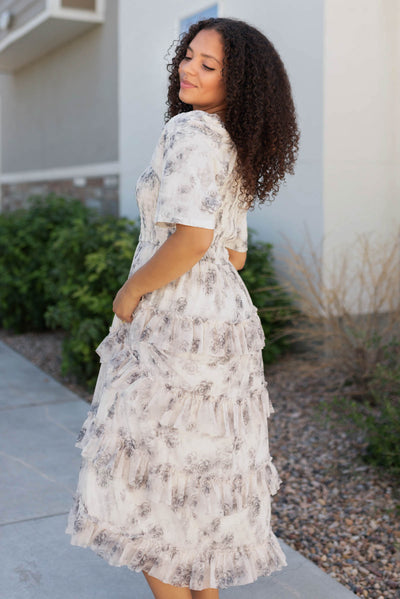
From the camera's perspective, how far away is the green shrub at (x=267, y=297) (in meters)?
5.14

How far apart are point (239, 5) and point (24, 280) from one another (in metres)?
3.21

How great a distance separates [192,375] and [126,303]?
275 millimetres

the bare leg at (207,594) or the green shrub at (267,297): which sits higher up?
the green shrub at (267,297)

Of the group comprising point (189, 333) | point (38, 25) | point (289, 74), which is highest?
point (38, 25)

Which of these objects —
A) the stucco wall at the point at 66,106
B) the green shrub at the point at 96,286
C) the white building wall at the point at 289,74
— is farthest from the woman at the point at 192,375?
the stucco wall at the point at 66,106

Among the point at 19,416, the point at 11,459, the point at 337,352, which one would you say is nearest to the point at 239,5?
the point at 337,352

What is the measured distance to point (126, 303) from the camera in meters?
1.96

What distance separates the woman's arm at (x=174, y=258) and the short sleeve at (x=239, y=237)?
0.36 metres

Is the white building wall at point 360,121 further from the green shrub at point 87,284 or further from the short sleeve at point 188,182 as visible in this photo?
the short sleeve at point 188,182

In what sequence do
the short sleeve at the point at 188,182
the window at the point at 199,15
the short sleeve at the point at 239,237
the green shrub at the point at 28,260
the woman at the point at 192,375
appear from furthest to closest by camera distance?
1. the green shrub at the point at 28,260
2. the window at the point at 199,15
3. the short sleeve at the point at 239,237
4. the woman at the point at 192,375
5. the short sleeve at the point at 188,182

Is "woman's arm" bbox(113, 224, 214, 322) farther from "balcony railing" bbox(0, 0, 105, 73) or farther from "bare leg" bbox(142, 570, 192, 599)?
"balcony railing" bbox(0, 0, 105, 73)

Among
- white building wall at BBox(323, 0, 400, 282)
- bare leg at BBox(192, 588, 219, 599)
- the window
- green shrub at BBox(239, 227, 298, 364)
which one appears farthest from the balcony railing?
bare leg at BBox(192, 588, 219, 599)

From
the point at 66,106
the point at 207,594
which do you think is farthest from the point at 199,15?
the point at 207,594

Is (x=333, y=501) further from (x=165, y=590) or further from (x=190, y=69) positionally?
(x=190, y=69)
